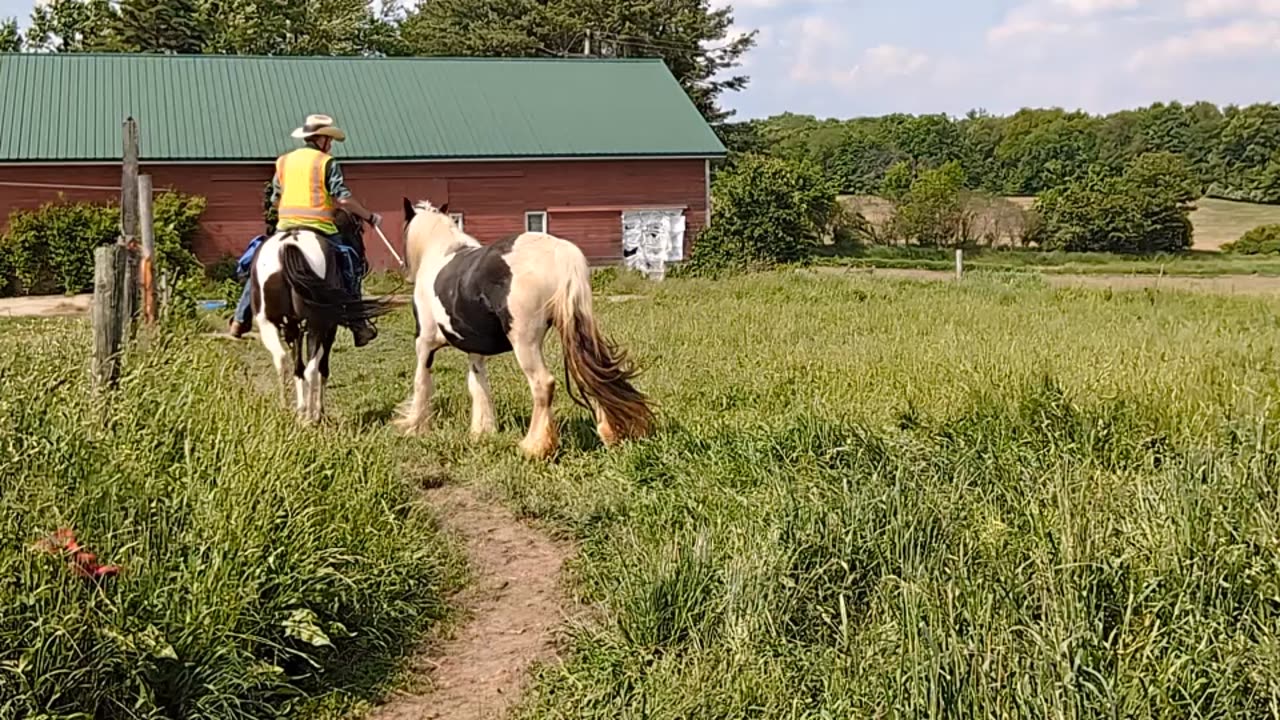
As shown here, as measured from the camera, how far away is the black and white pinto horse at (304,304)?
7.74m

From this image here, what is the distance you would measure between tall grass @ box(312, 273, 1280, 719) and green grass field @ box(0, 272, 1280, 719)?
15mm

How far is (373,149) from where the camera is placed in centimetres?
2720

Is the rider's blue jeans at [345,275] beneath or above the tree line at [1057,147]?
beneath

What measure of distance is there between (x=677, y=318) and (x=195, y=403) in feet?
32.8

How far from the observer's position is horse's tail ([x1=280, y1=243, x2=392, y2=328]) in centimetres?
770

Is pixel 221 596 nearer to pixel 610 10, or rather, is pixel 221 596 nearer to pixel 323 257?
pixel 323 257

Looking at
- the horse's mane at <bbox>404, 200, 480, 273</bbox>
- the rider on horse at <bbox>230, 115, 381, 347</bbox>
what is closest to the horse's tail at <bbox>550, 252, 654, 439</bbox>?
the horse's mane at <bbox>404, 200, 480, 273</bbox>

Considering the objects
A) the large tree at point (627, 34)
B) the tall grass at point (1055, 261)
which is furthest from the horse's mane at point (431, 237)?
the large tree at point (627, 34)

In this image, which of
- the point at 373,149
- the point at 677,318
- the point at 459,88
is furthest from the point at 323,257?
the point at 459,88

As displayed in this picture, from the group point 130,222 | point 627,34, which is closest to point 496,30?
point 627,34

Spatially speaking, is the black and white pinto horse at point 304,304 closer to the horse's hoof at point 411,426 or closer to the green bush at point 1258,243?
the horse's hoof at point 411,426

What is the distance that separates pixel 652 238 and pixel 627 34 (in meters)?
16.9

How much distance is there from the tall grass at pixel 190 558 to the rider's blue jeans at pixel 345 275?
2.54 m

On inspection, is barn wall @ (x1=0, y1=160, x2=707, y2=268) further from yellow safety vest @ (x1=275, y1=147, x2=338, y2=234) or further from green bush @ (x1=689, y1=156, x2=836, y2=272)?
yellow safety vest @ (x1=275, y1=147, x2=338, y2=234)
